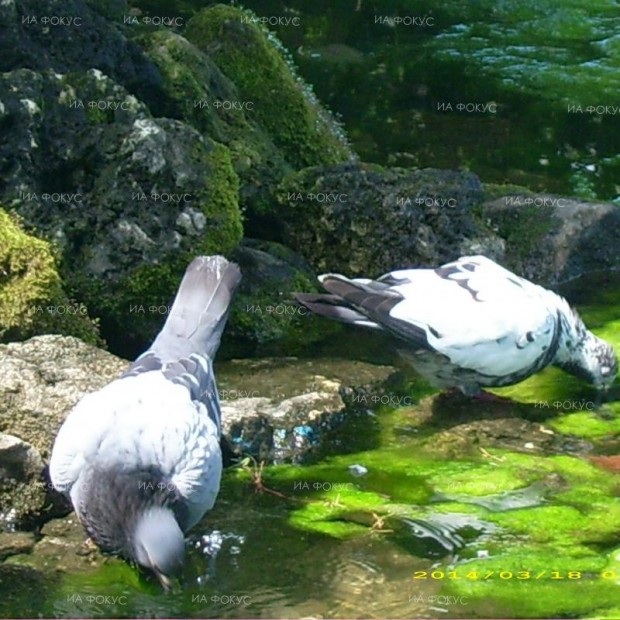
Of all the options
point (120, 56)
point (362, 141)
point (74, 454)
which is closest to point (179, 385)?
point (74, 454)

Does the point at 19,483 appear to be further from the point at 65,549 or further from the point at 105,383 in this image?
the point at 105,383

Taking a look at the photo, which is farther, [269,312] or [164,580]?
[269,312]

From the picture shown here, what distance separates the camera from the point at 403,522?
564cm

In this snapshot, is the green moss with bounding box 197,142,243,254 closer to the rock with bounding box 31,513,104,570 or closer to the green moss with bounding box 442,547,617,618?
the rock with bounding box 31,513,104,570

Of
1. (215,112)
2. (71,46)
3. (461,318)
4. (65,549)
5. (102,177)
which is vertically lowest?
(65,549)

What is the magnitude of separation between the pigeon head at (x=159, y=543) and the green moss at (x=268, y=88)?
5.00m

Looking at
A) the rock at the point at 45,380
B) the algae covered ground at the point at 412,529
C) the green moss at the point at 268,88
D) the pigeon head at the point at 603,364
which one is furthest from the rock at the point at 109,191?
the green moss at the point at 268,88

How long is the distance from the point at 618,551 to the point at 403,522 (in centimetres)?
88

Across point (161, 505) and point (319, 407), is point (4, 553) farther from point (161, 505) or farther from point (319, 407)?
point (319, 407)

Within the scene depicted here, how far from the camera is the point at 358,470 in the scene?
20.2 ft

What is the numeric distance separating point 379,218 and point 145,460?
3481 millimetres

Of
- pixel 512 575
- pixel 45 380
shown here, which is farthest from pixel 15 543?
pixel 512 575

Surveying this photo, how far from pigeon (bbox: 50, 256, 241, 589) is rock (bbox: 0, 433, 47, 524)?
237 mm

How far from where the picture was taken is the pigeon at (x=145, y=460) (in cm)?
479
